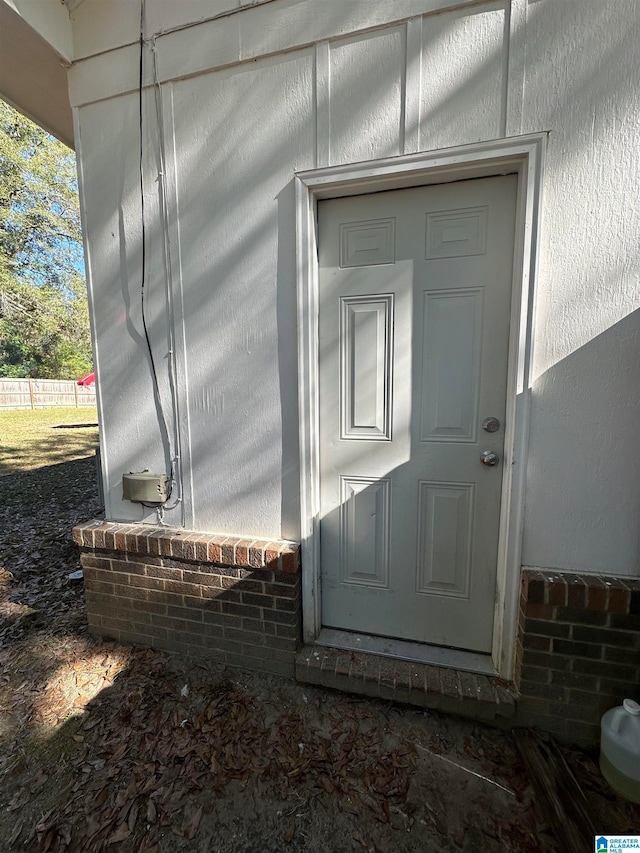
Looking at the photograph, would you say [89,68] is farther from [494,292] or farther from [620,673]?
[620,673]

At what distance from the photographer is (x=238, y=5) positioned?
1679mm

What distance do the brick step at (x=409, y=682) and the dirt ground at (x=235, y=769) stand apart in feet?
0.21

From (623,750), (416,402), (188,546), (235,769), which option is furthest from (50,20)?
(623,750)

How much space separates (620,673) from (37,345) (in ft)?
66.3

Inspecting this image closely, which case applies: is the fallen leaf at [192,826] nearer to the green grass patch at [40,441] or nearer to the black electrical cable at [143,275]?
the black electrical cable at [143,275]

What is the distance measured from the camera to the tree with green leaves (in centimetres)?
1233

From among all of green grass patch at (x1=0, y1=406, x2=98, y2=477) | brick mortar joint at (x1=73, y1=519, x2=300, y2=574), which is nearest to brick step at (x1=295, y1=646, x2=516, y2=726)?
brick mortar joint at (x1=73, y1=519, x2=300, y2=574)

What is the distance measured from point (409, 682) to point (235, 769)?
0.81 metres

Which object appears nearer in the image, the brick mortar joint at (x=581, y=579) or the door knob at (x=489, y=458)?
the brick mortar joint at (x=581, y=579)

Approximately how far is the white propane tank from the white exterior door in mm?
497

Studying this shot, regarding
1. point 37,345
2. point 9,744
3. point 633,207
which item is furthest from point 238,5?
point 37,345

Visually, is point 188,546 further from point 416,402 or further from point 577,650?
point 577,650

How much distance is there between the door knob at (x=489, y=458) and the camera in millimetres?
1674

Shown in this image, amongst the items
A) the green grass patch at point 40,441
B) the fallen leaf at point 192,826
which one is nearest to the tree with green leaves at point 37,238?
the green grass patch at point 40,441
